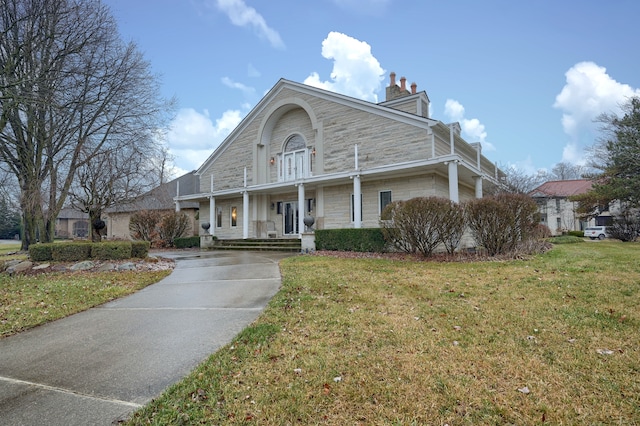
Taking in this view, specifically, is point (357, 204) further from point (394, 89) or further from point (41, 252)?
point (41, 252)

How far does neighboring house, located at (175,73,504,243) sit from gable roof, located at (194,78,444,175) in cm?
5

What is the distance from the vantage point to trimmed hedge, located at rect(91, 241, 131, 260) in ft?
36.8

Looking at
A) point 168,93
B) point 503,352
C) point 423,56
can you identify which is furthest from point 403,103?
point 503,352

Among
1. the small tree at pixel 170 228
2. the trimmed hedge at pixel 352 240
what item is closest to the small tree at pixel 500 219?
the trimmed hedge at pixel 352 240

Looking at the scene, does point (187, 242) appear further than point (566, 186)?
No

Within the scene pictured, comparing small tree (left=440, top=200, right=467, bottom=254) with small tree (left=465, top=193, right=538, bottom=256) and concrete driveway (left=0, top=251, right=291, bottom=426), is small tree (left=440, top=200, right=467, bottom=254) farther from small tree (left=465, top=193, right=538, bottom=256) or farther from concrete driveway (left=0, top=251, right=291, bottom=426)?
concrete driveway (left=0, top=251, right=291, bottom=426)

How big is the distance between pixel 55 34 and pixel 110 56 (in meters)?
2.63

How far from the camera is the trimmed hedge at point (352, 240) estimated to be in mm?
11844

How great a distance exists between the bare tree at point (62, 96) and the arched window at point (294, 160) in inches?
263

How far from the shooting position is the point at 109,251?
11.3 m

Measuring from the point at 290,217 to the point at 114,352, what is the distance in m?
15.4

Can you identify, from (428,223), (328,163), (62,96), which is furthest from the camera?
(328,163)

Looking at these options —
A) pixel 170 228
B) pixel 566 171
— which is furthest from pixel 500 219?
pixel 566 171

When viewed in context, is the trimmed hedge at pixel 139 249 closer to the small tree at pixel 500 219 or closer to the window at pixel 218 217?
the window at pixel 218 217
